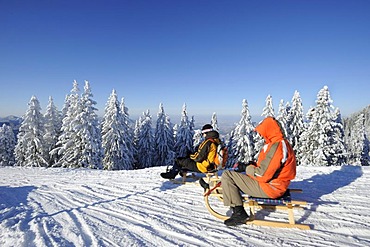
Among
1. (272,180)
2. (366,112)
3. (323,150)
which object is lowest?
(323,150)

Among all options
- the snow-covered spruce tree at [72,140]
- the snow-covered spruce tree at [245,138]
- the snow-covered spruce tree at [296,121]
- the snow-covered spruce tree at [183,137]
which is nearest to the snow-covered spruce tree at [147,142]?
the snow-covered spruce tree at [183,137]

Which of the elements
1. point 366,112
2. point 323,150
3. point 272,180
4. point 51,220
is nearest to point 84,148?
point 51,220

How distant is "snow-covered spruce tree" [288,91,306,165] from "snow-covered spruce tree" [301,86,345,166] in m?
6.49

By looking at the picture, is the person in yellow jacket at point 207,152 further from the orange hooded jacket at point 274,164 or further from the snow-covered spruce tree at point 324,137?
the snow-covered spruce tree at point 324,137

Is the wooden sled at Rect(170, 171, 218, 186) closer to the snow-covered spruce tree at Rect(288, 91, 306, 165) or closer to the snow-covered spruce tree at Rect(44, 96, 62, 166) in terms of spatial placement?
the snow-covered spruce tree at Rect(44, 96, 62, 166)

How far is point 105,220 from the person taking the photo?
4.40 metres

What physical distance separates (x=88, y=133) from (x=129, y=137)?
949 cm

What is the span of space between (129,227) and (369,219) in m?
4.72

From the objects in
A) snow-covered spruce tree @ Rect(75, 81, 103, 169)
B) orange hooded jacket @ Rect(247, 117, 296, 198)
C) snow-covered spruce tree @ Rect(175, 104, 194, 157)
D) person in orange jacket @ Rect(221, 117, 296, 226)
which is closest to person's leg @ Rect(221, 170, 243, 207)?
person in orange jacket @ Rect(221, 117, 296, 226)

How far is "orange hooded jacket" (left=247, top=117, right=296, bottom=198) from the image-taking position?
3.76 metres

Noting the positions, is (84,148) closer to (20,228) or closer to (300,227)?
(20,228)

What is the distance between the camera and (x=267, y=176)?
3.85 meters

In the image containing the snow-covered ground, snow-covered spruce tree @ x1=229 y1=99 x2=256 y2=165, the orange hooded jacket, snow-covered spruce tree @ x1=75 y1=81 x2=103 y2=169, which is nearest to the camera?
the snow-covered ground

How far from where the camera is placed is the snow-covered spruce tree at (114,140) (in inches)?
1083
